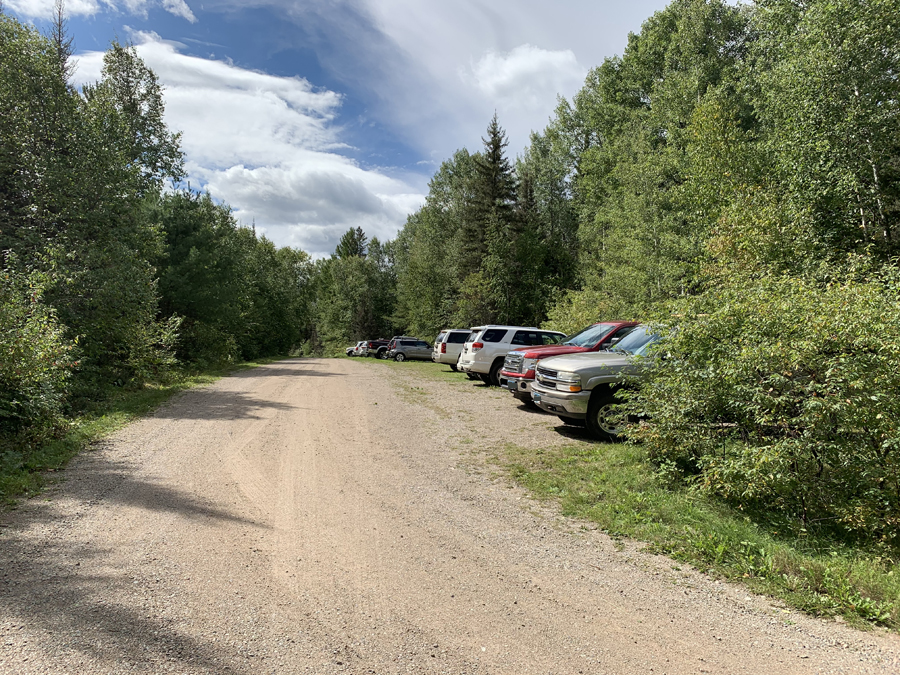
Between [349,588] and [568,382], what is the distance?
19.5 feet

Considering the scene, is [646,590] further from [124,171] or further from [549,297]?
[549,297]

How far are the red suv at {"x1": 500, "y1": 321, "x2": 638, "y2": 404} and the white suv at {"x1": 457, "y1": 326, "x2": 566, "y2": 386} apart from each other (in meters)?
4.20

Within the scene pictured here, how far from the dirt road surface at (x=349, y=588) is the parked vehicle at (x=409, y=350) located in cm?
3051

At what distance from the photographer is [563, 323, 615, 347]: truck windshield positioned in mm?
11289

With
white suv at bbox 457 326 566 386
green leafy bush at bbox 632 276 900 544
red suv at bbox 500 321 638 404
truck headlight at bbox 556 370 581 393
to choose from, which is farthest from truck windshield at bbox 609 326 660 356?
white suv at bbox 457 326 566 386

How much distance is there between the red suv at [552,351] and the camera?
10946mm

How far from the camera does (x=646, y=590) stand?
377 cm

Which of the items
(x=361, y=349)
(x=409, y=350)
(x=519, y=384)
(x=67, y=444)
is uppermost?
(x=519, y=384)

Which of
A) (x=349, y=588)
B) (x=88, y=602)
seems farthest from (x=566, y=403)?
(x=88, y=602)

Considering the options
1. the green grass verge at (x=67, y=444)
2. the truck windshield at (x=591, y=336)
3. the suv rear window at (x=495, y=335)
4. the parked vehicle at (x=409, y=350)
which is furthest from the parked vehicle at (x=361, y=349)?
the truck windshield at (x=591, y=336)

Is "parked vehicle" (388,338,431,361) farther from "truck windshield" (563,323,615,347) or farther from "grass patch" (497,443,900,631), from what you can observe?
"grass patch" (497,443,900,631)

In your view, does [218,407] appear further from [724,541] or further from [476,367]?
[724,541]

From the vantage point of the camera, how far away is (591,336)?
11.6 metres

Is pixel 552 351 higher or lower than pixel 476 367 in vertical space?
higher
